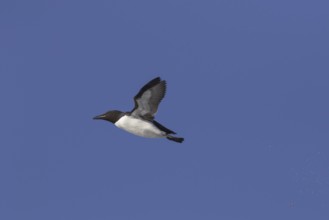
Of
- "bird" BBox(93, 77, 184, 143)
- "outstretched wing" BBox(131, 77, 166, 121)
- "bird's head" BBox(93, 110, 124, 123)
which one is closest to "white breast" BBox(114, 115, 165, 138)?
"bird" BBox(93, 77, 184, 143)

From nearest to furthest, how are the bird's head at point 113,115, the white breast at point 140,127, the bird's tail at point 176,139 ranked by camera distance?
1. the white breast at point 140,127
2. the bird's tail at point 176,139
3. the bird's head at point 113,115

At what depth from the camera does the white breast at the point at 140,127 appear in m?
53.8

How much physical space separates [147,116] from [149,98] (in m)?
1.08

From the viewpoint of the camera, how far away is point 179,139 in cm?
5459

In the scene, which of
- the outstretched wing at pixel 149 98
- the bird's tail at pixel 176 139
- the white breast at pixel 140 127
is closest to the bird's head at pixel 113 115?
the white breast at pixel 140 127

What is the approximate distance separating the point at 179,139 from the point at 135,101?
3.05 m

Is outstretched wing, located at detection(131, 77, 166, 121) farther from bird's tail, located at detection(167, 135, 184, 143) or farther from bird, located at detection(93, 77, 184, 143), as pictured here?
bird's tail, located at detection(167, 135, 184, 143)

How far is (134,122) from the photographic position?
5425 cm

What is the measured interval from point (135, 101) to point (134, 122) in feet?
3.65

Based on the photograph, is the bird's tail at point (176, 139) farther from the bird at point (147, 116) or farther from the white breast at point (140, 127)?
the white breast at point (140, 127)

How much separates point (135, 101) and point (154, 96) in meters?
1.03

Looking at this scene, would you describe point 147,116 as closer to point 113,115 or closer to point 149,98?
point 149,98

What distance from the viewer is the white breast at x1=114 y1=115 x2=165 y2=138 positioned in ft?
177

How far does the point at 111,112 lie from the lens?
5541cm
